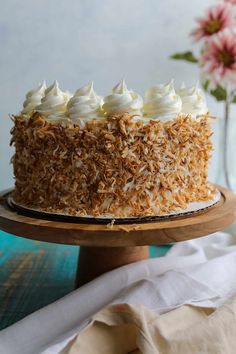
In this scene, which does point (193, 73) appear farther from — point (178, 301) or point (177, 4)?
point (178, 301)

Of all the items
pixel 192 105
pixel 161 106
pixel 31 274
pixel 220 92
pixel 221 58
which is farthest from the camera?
pixel 220 92

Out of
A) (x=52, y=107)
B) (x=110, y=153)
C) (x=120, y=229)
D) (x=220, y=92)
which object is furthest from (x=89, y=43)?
(x=120, y=229)

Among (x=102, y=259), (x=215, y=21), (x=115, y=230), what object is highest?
(x=215, y=21)

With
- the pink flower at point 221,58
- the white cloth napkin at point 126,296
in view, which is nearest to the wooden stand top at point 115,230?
the white cloth napkin at point 126,296

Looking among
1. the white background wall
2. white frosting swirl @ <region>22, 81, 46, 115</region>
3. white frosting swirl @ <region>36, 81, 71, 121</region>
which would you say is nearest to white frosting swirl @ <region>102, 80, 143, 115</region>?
white frosting swirl @ <region>36, 81, 71, 121</region>

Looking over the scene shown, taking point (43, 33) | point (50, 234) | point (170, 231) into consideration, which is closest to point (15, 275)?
point (50, 234)

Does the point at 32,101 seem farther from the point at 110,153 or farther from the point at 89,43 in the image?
the point at 89,43

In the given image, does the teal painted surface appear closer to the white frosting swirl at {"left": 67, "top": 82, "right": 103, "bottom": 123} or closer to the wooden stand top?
the wooden stand top
